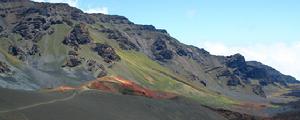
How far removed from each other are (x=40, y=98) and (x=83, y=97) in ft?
47.0

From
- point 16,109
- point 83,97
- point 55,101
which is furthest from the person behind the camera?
point 83,97

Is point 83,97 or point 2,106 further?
point 83,97

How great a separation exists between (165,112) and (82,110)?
2774cm

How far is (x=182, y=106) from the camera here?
135625mm

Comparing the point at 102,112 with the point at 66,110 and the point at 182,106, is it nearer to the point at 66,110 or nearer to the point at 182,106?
the point at 66,110

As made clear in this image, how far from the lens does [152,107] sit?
407 ft

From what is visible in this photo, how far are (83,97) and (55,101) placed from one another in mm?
14453

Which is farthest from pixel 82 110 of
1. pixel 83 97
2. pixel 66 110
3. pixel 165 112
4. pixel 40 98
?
pixel 165 112

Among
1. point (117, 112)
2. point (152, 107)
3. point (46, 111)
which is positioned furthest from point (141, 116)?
point (46, 111)

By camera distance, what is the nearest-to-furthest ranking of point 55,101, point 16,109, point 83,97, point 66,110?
point 16,109 < point 66,110 < point 55,101 < point 83,97

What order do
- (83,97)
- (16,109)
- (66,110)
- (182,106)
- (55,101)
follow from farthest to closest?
(182,106) → (83,97) → (55,101) → (66,110) → (16,109)

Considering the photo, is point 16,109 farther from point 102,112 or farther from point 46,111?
point 102,112

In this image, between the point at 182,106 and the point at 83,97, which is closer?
the point at 83,97

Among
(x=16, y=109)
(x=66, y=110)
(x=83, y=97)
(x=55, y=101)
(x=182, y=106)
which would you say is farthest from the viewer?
(x=182, y=106)
